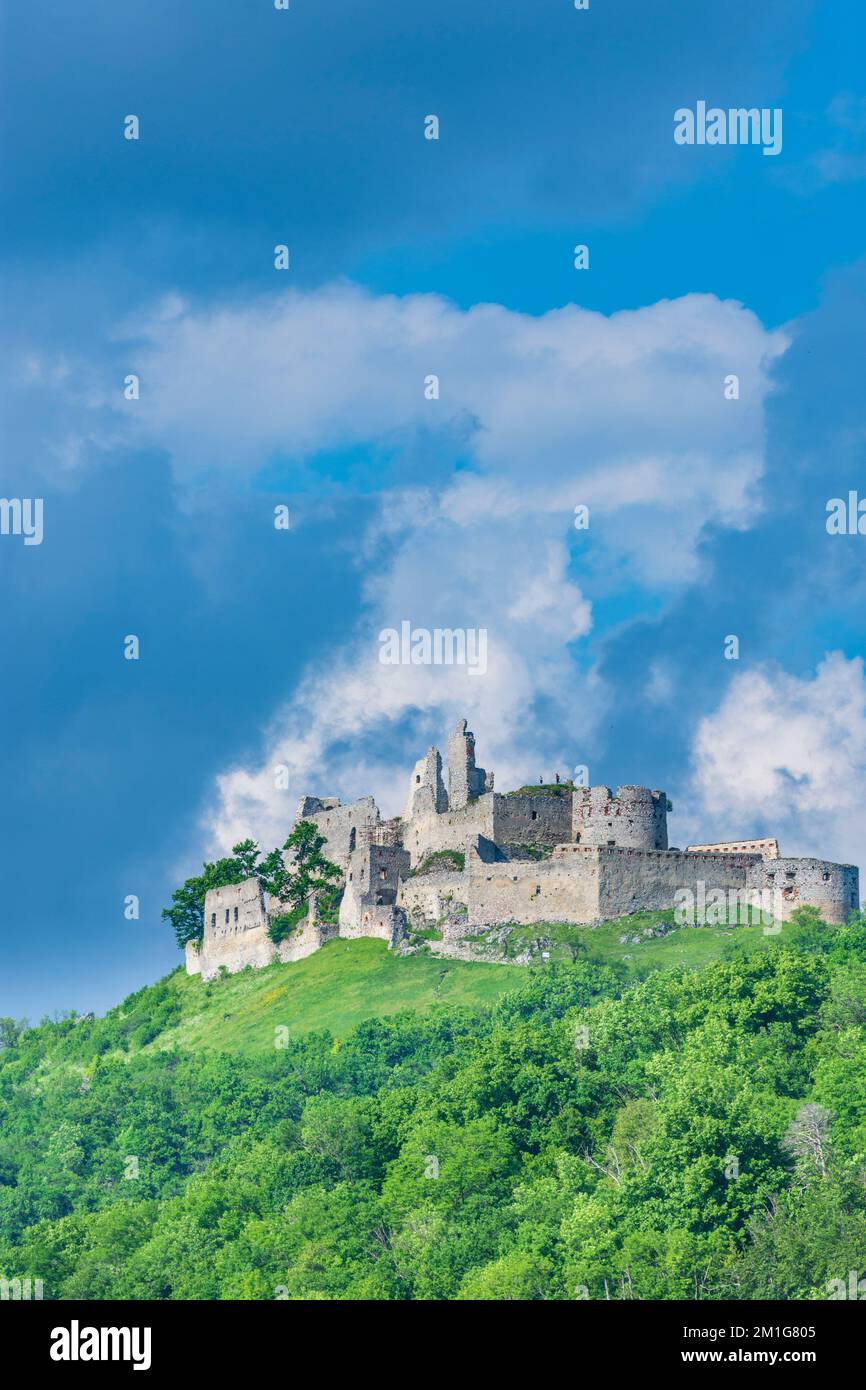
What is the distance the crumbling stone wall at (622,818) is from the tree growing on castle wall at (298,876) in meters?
13.7

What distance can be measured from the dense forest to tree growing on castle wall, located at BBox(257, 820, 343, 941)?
11313 millimetres

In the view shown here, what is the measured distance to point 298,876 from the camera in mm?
119250

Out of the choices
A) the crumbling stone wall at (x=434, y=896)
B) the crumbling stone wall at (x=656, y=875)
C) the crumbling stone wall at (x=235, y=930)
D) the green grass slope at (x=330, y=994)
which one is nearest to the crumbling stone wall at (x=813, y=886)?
the crumbling stone wall at (x=656, y=875)

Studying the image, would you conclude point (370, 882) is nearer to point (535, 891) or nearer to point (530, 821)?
point (530, 821)

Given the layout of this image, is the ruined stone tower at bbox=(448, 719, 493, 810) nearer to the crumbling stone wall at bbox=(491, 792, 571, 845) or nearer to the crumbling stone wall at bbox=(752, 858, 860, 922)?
the crumbling stone wall at bbox=(491, 792, 571, 845)

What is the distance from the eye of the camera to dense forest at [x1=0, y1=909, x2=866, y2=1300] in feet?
221

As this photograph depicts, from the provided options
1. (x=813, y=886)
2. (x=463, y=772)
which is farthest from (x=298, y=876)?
(x=813, y=886)

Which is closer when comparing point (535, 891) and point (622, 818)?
point (535, 891)

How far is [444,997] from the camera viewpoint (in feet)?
328

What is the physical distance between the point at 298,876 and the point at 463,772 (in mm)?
11043

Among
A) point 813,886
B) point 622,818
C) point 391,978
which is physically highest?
point 622,818

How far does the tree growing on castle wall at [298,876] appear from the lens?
381ft

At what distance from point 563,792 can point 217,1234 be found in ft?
139

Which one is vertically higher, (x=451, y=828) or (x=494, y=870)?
(x=451, y=828)
